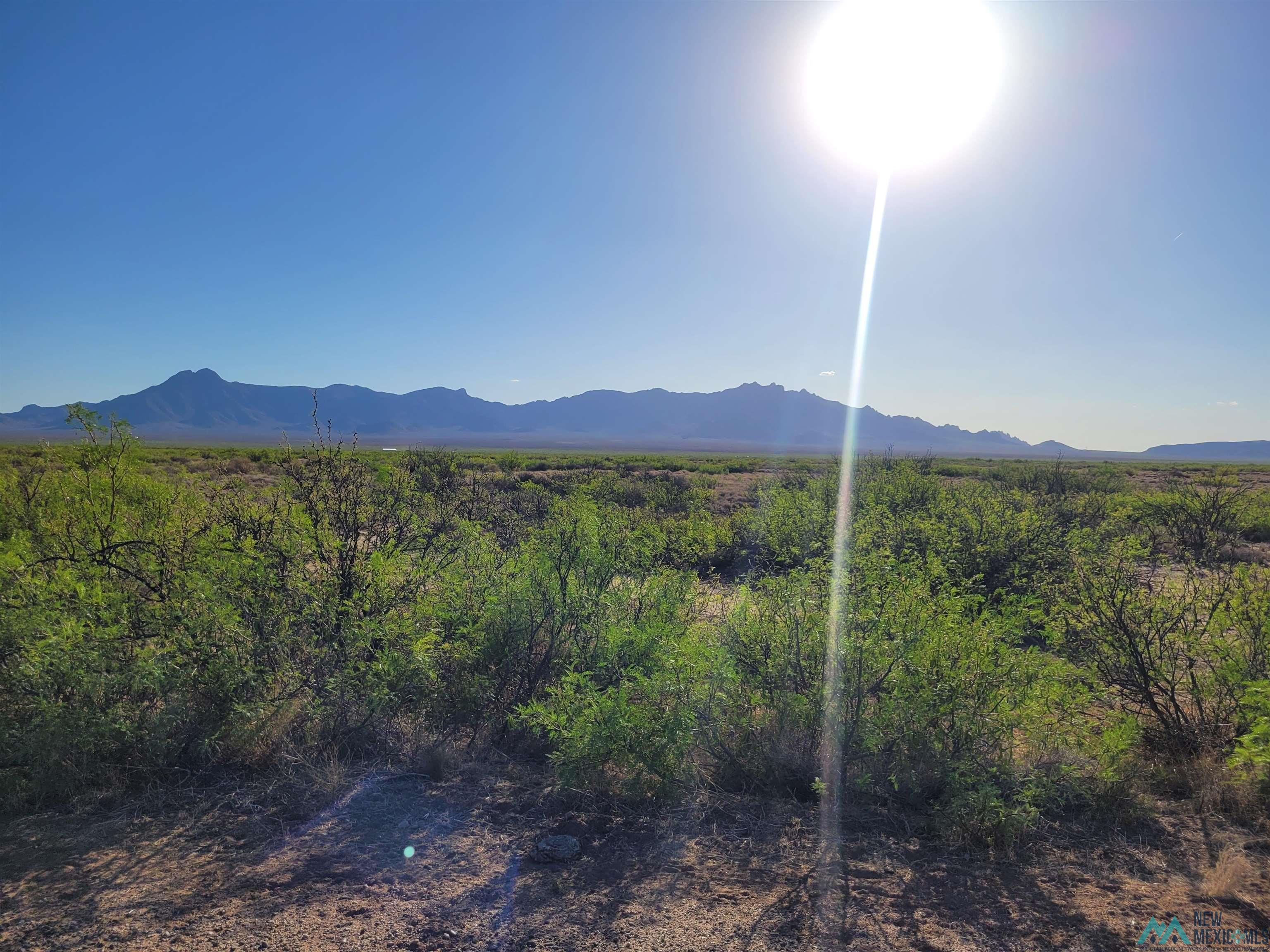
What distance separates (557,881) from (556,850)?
273 millimetres

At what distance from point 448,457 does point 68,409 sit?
10.1 meters

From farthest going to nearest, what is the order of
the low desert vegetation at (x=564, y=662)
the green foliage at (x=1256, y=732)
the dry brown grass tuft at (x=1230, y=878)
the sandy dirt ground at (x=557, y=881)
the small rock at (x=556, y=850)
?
the low desert vegetation at (x=564, y=662) → the small rock at (x=556, y=850) → the green foliage at (x=1256, y=732) → the dry brown grass tuft at (x=1230, y=878) → the sandy dirt ground at (x=557, y=881)

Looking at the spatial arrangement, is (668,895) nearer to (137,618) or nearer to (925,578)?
(925,578)

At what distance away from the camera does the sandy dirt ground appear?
121 inches

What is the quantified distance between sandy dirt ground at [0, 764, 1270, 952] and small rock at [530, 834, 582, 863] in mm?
62

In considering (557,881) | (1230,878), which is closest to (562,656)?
(557,881)

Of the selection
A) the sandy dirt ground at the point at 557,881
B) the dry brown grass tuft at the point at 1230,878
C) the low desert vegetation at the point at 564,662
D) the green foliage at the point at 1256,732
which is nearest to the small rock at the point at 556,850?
the sandy dirt ground at the point at 557,881

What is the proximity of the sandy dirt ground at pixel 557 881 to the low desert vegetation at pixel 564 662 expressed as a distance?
25 cm

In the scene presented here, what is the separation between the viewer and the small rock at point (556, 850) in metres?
3.73

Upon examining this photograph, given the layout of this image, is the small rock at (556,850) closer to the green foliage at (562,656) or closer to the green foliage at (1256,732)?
the green foliage at (562,656)

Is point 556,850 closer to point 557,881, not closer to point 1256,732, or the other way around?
point 557,881

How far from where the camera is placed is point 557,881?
3525 millimetres

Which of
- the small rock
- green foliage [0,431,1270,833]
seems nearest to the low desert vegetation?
green foliage [0,431,1270,833]

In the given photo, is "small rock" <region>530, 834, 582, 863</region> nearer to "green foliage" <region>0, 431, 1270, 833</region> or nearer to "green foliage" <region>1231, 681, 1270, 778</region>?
"green foliage" <region>0, 431, 1270, 833</region>
